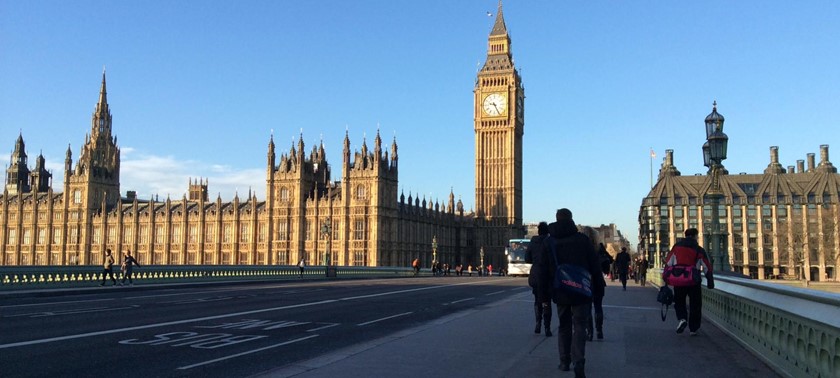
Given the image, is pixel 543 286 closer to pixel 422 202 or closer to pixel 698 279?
pixel 698 279

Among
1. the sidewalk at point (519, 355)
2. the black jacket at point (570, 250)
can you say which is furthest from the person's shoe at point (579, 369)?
the black jacket at point (570, 250)

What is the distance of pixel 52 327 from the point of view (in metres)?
13.4

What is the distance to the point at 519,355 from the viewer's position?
10.4 meters

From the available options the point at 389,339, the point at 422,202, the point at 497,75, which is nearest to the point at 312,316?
the point at 389,339

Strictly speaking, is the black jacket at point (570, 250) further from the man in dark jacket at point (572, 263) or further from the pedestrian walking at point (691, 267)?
the pedestrian walking at point (691, 267)

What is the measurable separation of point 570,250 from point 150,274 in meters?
32.0

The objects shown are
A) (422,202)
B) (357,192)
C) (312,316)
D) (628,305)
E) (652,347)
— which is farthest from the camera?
(422,202)

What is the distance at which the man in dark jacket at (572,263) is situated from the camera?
8461 millimetres

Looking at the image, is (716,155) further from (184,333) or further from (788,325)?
(184,333)

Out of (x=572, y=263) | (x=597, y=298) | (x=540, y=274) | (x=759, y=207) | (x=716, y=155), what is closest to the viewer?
(x=572, y=263)

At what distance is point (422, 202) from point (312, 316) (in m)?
82.0

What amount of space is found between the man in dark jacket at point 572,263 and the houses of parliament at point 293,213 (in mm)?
64613

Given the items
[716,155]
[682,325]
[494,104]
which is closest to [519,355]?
[682,325]

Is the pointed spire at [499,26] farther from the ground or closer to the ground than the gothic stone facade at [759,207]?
farther from the ground
